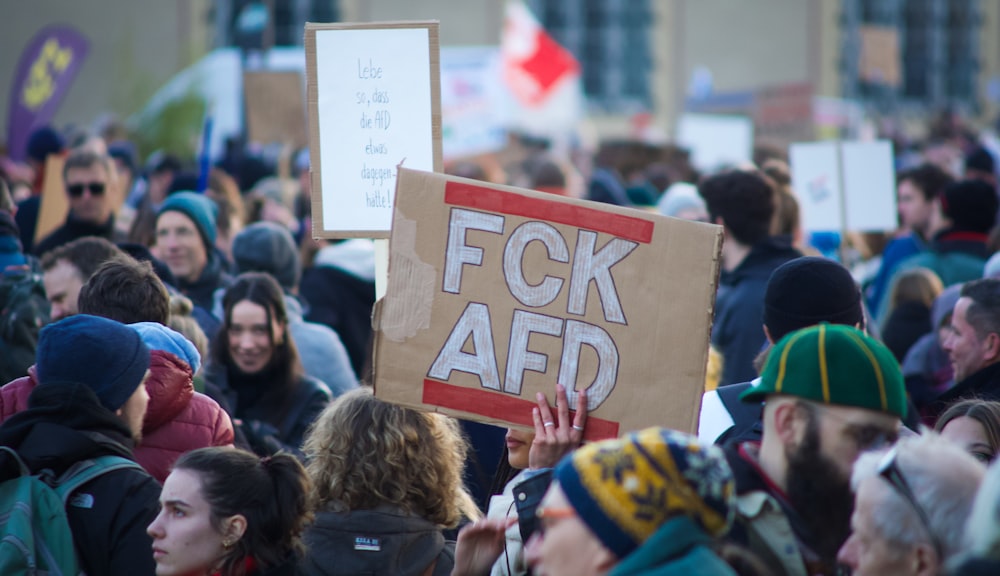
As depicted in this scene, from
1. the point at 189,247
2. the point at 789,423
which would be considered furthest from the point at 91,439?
the point at 189,247

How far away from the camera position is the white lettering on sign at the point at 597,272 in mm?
2846

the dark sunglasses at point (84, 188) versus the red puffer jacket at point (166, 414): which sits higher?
the dark sunglasses at point (84, 188)

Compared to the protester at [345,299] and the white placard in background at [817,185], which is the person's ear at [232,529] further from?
the white placard in background at [817,185]

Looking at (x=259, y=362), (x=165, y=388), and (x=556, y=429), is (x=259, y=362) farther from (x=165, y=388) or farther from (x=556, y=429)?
(x=556, y=429)

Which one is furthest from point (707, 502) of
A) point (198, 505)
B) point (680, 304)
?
point (198, 505)

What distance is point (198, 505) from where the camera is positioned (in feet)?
9.40

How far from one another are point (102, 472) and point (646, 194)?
23.8 ft

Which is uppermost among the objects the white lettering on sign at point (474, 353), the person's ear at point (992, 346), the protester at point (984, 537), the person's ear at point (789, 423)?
the white lettering on sign at point (474, 353)

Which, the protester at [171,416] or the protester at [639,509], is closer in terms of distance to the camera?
the protester at [639,509]

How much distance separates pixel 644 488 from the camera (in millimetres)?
1977

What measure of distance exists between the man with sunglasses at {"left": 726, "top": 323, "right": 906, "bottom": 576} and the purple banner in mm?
9614

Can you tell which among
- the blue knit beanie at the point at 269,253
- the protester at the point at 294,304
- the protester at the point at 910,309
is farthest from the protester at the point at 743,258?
the blue knit beanie at the point at 269,253

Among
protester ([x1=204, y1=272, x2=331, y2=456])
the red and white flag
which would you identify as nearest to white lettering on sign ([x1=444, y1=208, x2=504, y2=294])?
protester ([x1=204, y1=272, x2=331, y2=456])

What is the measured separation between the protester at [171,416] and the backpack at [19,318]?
51.5 inches
